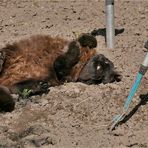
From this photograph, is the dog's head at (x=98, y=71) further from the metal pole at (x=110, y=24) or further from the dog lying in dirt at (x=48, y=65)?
the metal pole at (x=110, y=24)

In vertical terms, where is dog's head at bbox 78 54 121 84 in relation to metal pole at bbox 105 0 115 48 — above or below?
below

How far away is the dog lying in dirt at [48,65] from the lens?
208 inches

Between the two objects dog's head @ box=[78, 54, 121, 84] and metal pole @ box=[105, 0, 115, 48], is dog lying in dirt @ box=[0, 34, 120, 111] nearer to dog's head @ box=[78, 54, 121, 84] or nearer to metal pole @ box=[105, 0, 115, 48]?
dog's head @ box=[78, 54, 121, 84]

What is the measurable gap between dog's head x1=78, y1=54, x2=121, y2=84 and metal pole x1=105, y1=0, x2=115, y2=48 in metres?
0.62

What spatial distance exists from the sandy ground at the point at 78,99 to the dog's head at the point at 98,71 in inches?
3.1

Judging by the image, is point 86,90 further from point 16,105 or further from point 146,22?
point 146,22

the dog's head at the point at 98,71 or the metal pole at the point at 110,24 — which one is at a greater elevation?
the metal pole at the point at 110,24

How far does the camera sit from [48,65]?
17.7 feet

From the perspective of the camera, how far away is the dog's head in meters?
5.30

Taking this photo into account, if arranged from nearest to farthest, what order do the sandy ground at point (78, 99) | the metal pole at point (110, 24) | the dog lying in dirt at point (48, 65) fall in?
1. the sandy ground at point (78, 99)
2. the dog lying in dirt at point (48, 65)
3. the metal pole at point (110, 24)

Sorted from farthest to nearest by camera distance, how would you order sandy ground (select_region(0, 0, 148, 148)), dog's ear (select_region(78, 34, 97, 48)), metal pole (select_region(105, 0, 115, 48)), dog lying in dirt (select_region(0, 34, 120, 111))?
1. metal pole (select_region(105, 0, 115, 48))
2. dog's ear (select_region(78, 34, 97, 48))
3. dog lying in dirt (select_region(0, 34, 120, 111))
4. sandy ground (select_region(0, 0, 148, 148))

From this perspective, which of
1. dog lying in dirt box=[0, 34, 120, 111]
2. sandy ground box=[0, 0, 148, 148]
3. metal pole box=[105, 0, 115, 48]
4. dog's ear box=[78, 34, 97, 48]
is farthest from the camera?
metal pole box=[105, 0, 115, 48]

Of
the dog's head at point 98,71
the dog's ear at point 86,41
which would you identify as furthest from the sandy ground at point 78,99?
the dog's ear at point 86,41

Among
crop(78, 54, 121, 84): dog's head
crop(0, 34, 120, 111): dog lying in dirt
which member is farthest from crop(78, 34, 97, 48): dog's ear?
crop(78, 54, 121, 84): dog's head
